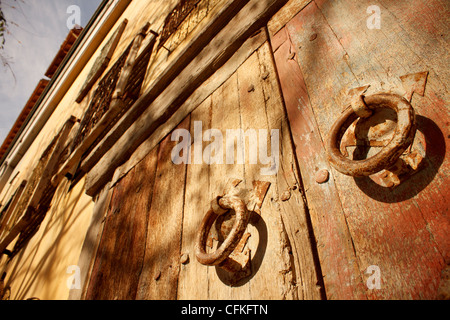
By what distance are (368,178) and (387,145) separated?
0.70 feet

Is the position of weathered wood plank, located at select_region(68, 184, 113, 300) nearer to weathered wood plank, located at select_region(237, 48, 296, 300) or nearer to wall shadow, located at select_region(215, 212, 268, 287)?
wall shadow, located at select_region(215, 212, 268, 287)

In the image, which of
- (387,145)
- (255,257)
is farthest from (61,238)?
(387,145)

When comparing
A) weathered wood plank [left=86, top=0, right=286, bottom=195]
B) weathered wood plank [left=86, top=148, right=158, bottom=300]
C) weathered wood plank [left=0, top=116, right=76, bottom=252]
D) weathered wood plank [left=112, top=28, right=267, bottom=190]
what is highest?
weathered wood plank [left=0, top=116, right=76, bottom=252]

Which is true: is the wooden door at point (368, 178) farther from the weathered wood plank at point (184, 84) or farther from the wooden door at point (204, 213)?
the weathered wood plank at point (184, 84)

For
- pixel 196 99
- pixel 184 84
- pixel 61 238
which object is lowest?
pixel 61 238

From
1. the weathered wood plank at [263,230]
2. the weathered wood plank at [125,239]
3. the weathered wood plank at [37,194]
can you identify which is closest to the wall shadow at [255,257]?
the weathered wood plank at [263,230]

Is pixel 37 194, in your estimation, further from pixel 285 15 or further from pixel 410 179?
pixel 410 179

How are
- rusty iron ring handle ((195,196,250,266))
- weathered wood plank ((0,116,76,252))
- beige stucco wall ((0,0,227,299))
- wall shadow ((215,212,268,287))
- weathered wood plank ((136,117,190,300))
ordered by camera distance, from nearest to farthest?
rusty iron ring handle ((195,196,250,266))
wall shadow ((215,212,268,287))
weathered wood plank ((136,117,190,300))
beige stucco wall ((0,0,227,299))
weathered wood plank ((0,116,76,252))

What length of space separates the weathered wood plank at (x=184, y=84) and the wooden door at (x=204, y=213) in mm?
208

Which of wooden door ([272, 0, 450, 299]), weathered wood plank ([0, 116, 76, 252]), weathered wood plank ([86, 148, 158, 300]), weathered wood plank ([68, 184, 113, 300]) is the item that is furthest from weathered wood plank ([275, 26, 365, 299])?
weathered wood plank ([0, 116, 76, 252])

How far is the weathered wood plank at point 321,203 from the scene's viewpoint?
2.17 ft

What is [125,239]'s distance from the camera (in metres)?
1.61

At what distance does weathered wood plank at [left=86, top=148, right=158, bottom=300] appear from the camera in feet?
4.67

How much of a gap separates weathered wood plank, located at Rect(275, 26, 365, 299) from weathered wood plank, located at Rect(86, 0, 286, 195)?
1.69ft
